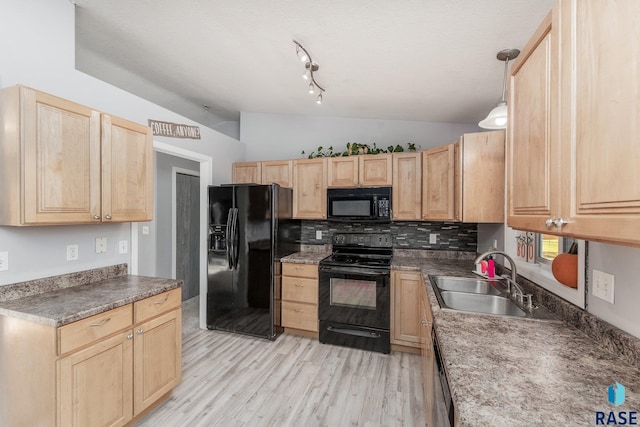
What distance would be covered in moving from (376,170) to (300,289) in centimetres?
160

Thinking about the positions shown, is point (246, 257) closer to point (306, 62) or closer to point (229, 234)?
point (229, 234)

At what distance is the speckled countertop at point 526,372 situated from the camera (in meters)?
0.74

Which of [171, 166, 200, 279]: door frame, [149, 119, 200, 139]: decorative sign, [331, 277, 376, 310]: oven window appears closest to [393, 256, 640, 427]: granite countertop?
[331, 277, 376, 310]: oven window

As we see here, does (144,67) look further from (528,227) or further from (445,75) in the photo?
(528,227)

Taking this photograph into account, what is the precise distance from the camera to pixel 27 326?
1.45 m

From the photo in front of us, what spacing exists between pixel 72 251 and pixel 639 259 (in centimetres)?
300

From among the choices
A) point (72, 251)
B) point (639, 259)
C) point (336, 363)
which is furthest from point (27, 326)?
point (639, 259)

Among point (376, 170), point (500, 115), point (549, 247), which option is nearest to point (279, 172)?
point (376, 170)

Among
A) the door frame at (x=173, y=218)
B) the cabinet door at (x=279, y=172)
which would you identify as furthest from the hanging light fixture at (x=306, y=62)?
the door frame at (x=173, y=218)

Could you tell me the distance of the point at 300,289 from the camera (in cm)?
316

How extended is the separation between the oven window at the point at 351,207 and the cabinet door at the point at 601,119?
237 cm

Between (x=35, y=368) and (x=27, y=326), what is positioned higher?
(x=27, y=326)

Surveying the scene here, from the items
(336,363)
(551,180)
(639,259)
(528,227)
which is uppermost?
(551,180)

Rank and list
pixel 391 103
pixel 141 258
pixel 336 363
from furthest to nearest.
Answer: pixel 141 258, pixel 391 103, pixel 336 363
